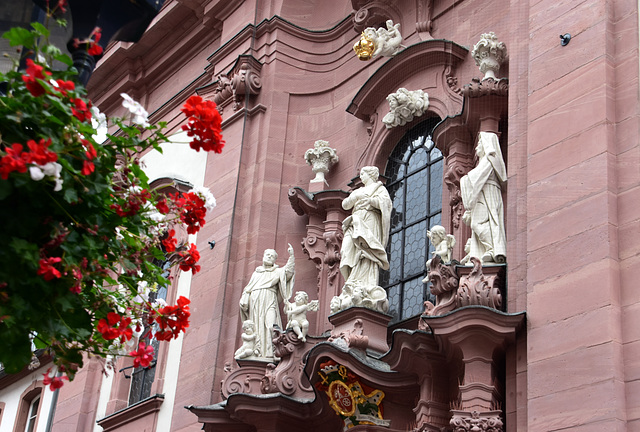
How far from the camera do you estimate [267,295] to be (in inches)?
578

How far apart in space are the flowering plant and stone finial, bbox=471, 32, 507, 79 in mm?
7304

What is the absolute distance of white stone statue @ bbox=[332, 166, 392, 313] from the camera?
12977 millimetres

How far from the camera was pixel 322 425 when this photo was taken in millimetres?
13461

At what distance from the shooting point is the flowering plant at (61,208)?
5395 millimetres

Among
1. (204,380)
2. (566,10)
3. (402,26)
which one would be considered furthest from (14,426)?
(566,10)

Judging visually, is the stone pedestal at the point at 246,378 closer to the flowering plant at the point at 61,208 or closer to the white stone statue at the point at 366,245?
the white stone statue at the point at 366,245

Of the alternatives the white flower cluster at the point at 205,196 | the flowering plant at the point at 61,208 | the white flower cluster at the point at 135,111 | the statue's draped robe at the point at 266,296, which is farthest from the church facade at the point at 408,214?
the white flower cluster at the point at 135,111

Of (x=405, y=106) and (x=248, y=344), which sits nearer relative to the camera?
(x=248, y=344)

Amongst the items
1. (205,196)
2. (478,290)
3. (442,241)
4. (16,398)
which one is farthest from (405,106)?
(16,398)

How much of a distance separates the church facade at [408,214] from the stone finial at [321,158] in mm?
27

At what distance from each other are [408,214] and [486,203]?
10.4ft

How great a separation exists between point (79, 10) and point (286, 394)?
847 cm

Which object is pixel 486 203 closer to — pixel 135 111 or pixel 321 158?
pixel 321 158

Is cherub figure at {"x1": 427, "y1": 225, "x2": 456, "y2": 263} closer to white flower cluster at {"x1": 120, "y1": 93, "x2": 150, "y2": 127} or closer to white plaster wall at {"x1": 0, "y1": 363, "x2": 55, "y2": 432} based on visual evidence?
white flower cluster at {"x1": 120, "y1": 93, "x2": 150, "y2": 127}
